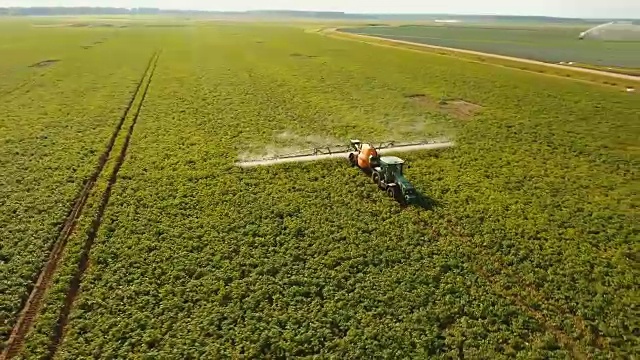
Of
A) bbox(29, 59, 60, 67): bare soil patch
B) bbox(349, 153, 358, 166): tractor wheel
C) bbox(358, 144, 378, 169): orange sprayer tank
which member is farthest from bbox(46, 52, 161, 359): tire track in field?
bbox(29, 59, 60, 67): bare soil patch

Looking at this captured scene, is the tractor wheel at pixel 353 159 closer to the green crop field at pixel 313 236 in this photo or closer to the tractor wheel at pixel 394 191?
the green crop field at pixel 313 236

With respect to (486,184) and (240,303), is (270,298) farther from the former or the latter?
(486,184)

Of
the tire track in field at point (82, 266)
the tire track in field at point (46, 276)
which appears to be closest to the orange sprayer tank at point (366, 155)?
the tire track in field at point (82, 266)

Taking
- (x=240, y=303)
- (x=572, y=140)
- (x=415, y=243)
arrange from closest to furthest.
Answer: (x=240, y=303), (x=415, y=243), (x=572, y=140)

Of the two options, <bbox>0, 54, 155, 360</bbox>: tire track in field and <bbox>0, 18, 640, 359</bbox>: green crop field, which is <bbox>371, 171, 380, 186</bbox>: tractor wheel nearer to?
<bbox>0, 18, 640, 359</bbox>: green crop field

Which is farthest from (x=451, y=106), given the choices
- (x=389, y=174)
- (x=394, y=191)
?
(x=394, y=191)

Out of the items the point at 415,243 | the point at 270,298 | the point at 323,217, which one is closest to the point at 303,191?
the point at 323,217
